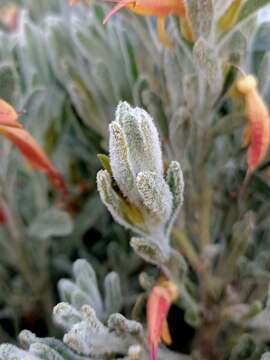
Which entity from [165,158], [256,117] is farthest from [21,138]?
[256,117]

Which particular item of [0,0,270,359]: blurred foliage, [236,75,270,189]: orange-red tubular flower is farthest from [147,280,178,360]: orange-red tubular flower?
[236,75,270,189]: orange-red tubular flower

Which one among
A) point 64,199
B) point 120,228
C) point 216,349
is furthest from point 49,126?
point 216,349

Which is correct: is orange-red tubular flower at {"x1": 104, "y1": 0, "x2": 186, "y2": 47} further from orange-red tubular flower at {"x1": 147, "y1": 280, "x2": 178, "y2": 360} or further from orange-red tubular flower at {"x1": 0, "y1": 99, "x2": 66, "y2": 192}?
orange-red tubular flower at {"x1": 147, "y1": 280, "x2": 178, "y2": 360}

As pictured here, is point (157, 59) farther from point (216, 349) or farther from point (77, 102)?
point (216, 349)

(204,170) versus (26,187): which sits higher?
(26,187)

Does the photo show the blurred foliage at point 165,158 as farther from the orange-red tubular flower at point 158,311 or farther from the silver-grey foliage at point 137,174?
the silver-grey foliage at point 137,174

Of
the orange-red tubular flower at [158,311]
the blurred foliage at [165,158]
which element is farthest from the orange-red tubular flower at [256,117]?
the orange-red tubular flower at [158,311]
